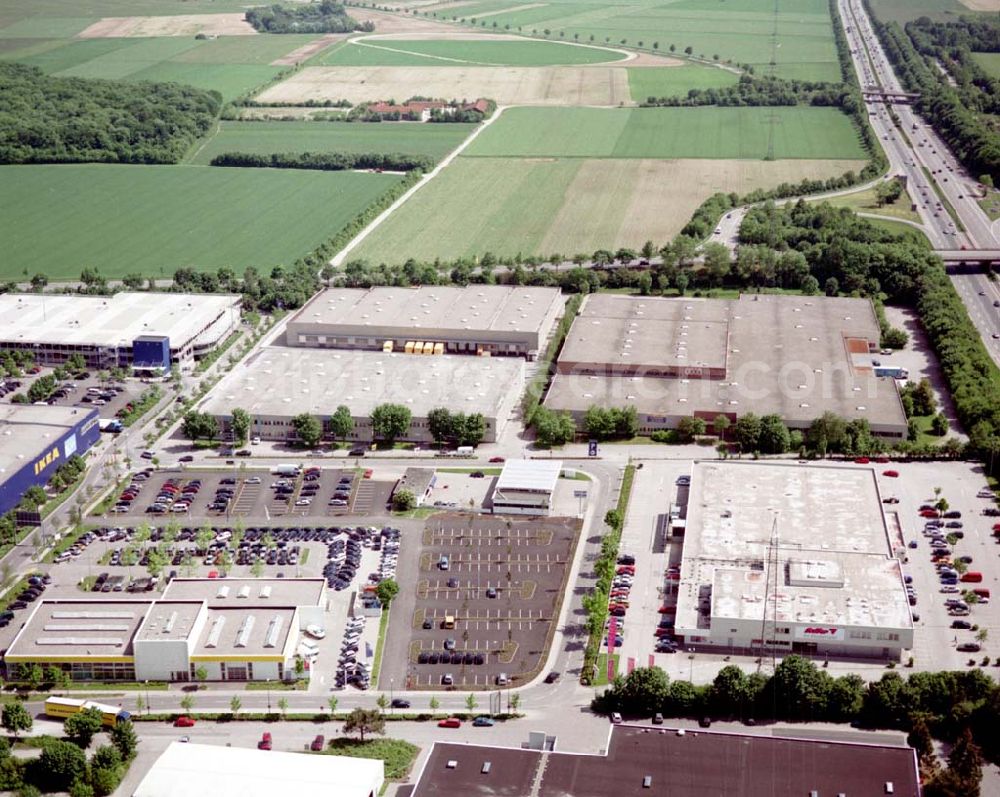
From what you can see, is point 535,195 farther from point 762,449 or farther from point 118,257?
point 762,449

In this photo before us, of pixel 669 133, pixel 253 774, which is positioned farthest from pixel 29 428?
pixel 669 133

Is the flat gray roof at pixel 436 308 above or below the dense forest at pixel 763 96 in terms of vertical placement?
below

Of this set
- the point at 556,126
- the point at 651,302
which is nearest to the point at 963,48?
the point at 556,126

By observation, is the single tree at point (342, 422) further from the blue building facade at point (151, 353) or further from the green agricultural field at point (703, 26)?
the green agricultural field at point (703, 26)

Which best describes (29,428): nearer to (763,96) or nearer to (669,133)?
(669,133)

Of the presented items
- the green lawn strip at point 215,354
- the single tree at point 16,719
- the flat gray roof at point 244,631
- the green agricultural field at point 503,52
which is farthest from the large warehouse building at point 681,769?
the green agricultural field at point 503,52

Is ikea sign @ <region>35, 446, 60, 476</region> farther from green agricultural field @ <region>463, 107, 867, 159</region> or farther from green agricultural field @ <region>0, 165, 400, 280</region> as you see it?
green agricultural field @ <region>463, 107, 867, 159</region>
